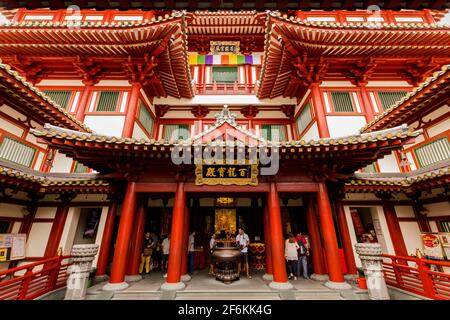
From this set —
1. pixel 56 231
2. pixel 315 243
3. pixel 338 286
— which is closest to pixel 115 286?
pixel 56 231

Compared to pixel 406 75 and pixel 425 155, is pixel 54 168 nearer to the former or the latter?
pixel 425 155

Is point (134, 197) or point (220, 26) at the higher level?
point (220, 26)

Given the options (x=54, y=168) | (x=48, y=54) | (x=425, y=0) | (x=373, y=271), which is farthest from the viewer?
(x=48, y=54)

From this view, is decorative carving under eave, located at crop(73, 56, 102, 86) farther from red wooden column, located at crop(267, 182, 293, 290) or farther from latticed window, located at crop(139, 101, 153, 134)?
red wooden column, located at crop(267, 182, 293, 290)

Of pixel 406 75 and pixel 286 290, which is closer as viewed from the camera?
pixel 286 290

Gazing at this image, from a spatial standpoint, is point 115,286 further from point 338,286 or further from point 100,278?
point 338,286

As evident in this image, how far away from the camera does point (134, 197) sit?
7289 millimetres

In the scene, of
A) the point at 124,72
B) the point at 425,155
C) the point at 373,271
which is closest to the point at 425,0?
the point at 373,271

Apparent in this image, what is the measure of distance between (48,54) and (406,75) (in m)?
19.2

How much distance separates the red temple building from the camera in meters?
6.76

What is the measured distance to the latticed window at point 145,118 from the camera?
1121 cm

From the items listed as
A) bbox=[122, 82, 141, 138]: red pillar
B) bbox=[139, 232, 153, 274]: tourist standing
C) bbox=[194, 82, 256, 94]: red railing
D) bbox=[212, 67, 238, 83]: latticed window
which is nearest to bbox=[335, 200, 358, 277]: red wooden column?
bbox=[139, 232, 153, 274]: tourist standing

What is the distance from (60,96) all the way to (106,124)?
3.45 m

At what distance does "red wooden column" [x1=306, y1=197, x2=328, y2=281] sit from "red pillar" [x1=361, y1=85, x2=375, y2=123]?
5683mm
